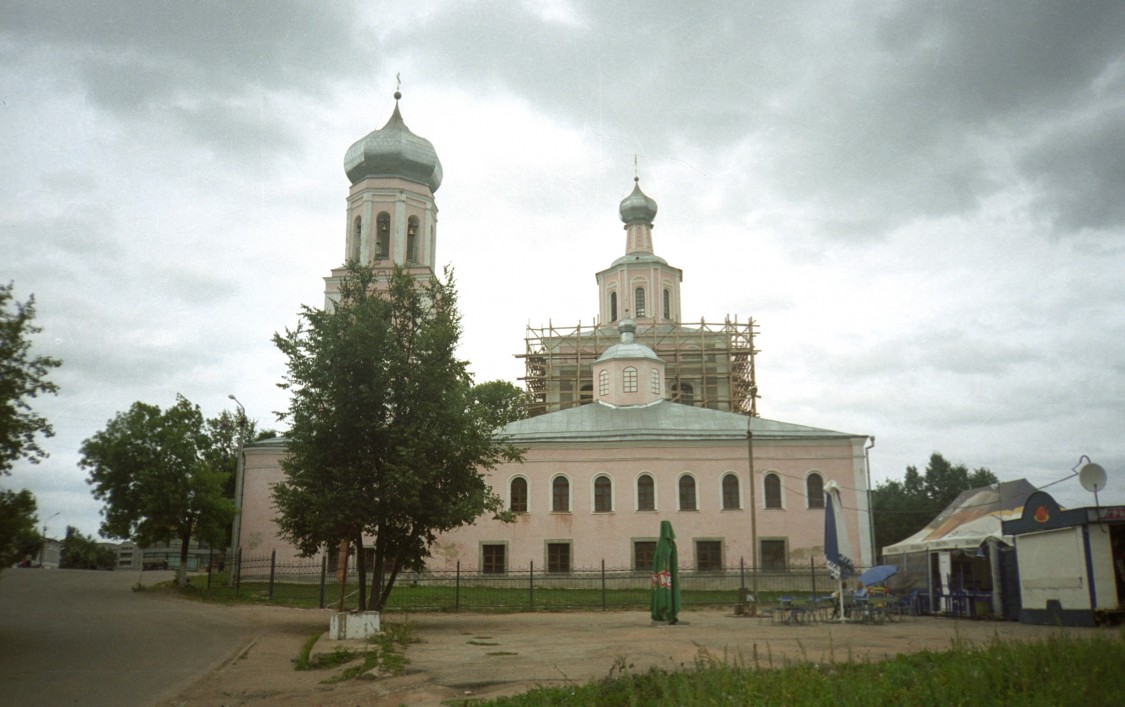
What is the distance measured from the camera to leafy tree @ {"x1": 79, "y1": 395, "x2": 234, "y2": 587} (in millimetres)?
28938

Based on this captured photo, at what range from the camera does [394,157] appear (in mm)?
38719

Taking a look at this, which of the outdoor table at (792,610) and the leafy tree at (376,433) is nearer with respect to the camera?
the leafy tree at (376,433)

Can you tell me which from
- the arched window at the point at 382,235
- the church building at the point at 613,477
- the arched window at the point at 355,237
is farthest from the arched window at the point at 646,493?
the arched window at the point at 355,237

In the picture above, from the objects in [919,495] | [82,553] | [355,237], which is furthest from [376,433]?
[919,495]

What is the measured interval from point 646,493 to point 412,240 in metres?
15.3

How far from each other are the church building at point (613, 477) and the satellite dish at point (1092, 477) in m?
15.8

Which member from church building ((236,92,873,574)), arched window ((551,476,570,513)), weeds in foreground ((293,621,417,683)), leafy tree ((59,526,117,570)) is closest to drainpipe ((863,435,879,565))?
church building ((236,92,873,574))

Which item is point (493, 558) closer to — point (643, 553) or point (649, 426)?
point (643, 553)

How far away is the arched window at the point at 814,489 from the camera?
34.5m

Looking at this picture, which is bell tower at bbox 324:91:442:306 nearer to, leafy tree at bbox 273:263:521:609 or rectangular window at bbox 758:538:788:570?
rectangular window at bbox 758:538:788:570

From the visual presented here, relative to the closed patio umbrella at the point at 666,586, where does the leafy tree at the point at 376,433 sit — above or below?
above

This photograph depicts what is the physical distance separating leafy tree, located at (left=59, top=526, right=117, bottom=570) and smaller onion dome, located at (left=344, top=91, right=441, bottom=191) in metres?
30.6

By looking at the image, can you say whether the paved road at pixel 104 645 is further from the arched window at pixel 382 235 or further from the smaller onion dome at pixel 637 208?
the smaller onion dome at pixel 637 208

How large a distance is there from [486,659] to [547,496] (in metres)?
22.9
